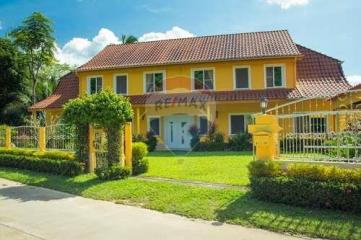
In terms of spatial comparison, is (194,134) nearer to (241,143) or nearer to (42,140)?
(241,143)

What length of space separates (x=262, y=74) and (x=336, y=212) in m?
18.1

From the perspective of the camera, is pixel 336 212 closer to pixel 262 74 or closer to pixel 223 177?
pixel 223 177

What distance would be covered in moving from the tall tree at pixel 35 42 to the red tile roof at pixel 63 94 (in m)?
8.46

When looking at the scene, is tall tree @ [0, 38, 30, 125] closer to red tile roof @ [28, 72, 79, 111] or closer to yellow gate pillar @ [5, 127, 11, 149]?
red tile roof @ [28, 72, 79, 111]

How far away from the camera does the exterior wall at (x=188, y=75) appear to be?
24.8 meters

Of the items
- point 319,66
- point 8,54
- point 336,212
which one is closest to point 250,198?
point 336,212

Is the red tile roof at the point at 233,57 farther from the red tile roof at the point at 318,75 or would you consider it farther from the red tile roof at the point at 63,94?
the red tile roof at the point at 63,94

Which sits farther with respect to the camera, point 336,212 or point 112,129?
point 112,129

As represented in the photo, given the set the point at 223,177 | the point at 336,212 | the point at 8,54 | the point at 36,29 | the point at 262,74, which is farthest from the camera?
the point at 36,29

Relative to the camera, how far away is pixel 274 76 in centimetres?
2503

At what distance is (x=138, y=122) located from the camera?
2620 centimetres

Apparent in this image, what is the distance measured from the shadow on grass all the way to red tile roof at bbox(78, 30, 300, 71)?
17396 mm

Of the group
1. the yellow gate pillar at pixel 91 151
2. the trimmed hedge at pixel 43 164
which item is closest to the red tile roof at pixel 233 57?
the trimmed hedge at pixel 43 164

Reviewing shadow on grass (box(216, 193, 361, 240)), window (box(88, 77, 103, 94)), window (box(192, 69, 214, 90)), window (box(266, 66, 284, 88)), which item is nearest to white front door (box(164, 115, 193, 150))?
window (box(192, 69, 214, 90))
